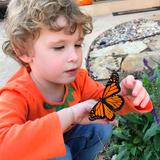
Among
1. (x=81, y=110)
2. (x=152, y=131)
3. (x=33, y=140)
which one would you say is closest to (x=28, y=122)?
(x=33, y=140)

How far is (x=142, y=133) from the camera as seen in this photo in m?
2.43

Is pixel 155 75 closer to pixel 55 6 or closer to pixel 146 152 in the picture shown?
pixel 146 152

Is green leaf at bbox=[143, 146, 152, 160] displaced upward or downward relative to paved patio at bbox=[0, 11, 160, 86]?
upward

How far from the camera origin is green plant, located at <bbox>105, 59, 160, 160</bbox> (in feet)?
7.57

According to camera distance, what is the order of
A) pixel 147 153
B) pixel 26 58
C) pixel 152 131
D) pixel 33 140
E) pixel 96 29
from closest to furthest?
pixel 33 140 < pixel 26 58 < pixel 152 131 < pixel 147 153 < pixel 96 29

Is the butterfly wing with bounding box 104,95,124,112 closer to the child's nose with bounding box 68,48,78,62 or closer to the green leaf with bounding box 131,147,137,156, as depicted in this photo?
the child's nose with bounding box 68,48,78,62

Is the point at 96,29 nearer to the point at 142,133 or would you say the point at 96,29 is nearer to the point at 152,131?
the point at 142,133

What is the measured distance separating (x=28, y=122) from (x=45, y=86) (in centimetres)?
47

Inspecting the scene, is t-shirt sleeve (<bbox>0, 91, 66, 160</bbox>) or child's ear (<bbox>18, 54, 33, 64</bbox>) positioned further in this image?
child's ear (<bbox>18, 54, 33, 64</bbox>)

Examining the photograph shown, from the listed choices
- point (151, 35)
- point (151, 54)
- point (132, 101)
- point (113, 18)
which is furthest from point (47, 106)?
point (113, 18)

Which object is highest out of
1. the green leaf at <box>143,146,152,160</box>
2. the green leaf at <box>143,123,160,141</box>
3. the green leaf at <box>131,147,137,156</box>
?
the green leaf at <box>143,123,160,141</box>

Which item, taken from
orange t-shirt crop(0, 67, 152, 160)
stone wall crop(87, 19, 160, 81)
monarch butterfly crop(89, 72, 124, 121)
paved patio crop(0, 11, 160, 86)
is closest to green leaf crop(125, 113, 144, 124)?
orange t-shirt crop(0, 67, 152, 160)

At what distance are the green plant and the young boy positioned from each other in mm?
314

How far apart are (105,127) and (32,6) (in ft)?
2.50
